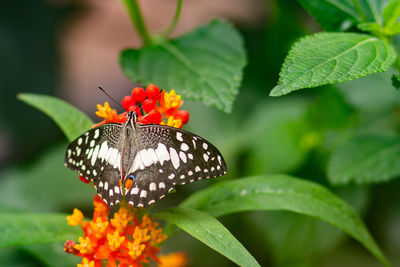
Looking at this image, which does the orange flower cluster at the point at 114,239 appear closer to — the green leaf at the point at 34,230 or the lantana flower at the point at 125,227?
the lantana flower at the point at 125,227

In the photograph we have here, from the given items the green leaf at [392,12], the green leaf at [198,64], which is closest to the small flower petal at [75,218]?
the green leaf at [198,64]

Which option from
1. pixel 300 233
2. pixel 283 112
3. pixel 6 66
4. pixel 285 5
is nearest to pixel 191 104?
pixel 283 112

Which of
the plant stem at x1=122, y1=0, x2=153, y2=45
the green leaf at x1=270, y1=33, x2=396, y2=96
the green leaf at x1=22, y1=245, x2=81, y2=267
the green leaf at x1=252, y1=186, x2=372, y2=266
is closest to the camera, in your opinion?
the green leaf at x1=270, y1=33, x2=396, y2=96

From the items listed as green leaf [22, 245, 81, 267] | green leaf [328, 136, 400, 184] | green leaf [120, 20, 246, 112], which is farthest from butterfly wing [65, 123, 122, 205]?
green leaf [328, 136, 400, 184]

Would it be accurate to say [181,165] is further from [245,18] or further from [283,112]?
[245,18]

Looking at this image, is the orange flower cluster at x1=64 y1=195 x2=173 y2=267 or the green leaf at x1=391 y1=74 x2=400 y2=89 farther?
the green leaf at x1=391 y1=74 x2=400 y2=89

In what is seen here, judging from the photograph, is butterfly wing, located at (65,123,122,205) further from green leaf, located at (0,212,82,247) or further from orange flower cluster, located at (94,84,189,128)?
green leaf, located at (0,212,82,247)
